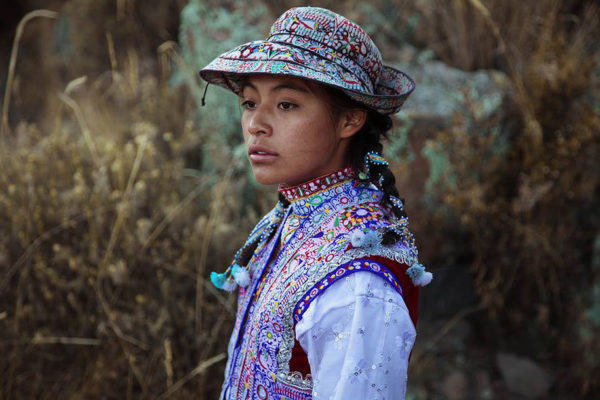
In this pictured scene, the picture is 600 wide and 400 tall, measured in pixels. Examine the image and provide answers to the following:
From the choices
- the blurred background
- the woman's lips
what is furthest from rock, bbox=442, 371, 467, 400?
the woman's lips

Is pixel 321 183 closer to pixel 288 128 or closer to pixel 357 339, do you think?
pixel 288 128

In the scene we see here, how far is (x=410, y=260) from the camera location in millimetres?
1314

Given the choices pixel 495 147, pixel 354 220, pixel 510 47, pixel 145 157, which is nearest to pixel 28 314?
pixel 145 157

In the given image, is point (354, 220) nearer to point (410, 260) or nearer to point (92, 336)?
point (410, 260)

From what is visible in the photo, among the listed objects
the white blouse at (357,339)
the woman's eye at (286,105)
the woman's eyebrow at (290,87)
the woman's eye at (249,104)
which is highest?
the woman's eye at (249,104)

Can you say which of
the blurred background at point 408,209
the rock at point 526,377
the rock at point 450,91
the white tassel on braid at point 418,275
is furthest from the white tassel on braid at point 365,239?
the rock at point 526,377

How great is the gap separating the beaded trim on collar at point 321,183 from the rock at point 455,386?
236 centimetres

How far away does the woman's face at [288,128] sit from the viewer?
52.5 inches

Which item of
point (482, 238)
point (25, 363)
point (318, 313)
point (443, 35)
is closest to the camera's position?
point (318, 313)

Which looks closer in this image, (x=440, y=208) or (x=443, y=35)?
(x=440, y=208)

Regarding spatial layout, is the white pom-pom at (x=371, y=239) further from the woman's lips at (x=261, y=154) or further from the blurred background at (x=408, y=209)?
the blurred background at (x=408, y=209)

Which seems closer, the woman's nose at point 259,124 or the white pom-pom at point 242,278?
the woman's nose at point 259,124

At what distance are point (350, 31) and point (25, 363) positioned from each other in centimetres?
228

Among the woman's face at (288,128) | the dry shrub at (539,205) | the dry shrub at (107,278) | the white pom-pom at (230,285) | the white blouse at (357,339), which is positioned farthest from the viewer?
the dry shrub at (539,205)
